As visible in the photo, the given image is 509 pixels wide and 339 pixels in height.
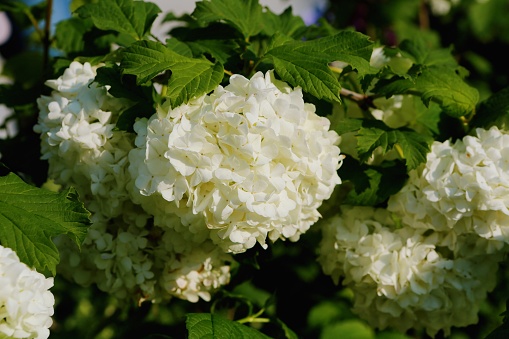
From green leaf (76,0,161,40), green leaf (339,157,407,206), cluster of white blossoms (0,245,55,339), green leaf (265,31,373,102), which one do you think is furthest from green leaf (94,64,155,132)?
green leaf (339,157,407,206)

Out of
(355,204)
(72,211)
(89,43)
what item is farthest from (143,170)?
(89,43)

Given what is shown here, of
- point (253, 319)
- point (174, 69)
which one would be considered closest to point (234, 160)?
point (174, 69)

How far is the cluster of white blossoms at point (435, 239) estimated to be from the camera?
1.83 metres

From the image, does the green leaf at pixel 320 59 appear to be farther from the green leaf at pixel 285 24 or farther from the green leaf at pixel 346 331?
the green leaf at pixel 346 331

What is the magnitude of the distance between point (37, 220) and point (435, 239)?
3.50 feet

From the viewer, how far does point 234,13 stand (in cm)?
201

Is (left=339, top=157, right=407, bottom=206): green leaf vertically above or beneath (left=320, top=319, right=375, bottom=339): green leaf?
above

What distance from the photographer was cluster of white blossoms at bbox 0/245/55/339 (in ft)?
4.48

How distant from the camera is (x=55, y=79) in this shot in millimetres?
2014

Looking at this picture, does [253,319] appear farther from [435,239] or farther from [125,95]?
[125,95]

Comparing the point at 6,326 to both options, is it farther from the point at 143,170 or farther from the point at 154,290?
the point at 154,290

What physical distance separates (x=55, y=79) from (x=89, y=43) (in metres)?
0.24

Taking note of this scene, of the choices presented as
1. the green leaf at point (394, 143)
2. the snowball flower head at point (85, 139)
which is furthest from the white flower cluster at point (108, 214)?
the green leaf at point (394, 143)

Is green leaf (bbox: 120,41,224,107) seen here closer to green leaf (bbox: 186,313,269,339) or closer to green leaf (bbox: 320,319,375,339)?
green leaf (bbox: 186,313,269,339)
